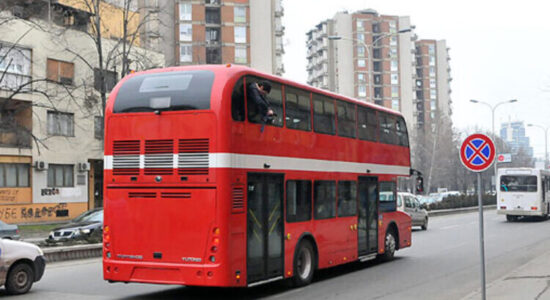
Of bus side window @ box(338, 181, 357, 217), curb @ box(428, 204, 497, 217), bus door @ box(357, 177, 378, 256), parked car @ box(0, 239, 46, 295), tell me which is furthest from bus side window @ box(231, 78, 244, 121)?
curb @ box(428, 204, 497, 217)

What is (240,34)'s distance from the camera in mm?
80688

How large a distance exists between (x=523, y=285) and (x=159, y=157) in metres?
7.18

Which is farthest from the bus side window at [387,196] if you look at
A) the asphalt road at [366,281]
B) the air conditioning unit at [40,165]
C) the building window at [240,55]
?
the building window at [240,55]

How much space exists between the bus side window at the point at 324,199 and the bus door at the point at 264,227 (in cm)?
156

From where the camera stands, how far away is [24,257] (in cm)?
1229

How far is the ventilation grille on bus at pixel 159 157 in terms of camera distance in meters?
11.1

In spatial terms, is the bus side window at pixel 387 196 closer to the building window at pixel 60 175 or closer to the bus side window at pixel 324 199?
the bus side window at pixel 324 199

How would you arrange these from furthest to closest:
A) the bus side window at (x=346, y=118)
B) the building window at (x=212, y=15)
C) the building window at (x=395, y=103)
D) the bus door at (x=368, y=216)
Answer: the building window at (x=395, y=103)
the building window at (x=212, y=15)
the bus door at (x=368, y=216)
the bus side window at (x=346, y=118)

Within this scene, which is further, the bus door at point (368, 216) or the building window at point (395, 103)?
the building window at point (395, 103)

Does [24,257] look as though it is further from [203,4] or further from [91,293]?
[203,4]

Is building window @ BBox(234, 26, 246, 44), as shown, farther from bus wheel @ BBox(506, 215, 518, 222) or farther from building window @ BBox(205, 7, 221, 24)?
bus wheel @ BBox(506, 215, 518, 222)

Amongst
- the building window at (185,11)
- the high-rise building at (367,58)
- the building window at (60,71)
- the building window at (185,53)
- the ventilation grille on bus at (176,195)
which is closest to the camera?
the ventilation grille on bus at (176,195)

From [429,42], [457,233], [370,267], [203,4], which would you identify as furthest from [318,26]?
[370,267]

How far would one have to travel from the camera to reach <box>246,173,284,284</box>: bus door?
11.4 meters
